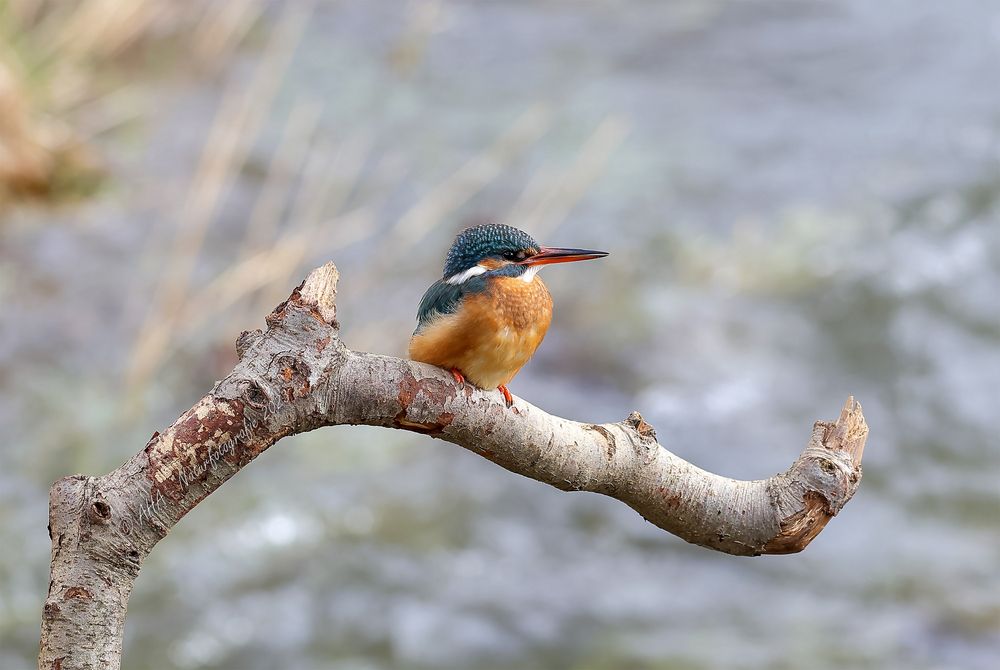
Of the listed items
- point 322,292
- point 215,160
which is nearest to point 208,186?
point 215,160

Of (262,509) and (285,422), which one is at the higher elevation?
(262,509)

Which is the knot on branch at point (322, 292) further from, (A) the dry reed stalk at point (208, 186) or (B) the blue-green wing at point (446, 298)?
(A) the dry reed stalk at point (208, 186)

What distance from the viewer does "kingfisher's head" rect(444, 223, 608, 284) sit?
189cm

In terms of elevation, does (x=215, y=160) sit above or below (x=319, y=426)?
above

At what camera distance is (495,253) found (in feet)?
6.22

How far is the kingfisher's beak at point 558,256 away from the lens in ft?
5.79

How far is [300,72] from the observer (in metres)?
8.66

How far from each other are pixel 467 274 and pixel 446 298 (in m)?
0.09

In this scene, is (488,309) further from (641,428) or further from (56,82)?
(56,82)

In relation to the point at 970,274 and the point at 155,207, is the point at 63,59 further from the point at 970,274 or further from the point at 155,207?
the point at 970,274

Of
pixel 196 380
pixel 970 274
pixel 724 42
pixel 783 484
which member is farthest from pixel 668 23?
pixel 783 484

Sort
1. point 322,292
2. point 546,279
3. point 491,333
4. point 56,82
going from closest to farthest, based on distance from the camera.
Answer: point 322,292, point 491,333, point 56,82, point 546,279

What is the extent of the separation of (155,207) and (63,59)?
1048 mm

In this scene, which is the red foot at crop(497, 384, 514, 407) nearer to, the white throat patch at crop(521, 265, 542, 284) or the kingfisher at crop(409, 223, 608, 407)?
the kingfisher at crop(409, 223, 608, 407)
